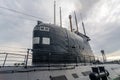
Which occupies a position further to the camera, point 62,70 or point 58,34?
point 58,34

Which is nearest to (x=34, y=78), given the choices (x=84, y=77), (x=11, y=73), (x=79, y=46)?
(x=11, y=73)

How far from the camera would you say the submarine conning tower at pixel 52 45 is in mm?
10555

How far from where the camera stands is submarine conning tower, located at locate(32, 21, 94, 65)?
416 inches

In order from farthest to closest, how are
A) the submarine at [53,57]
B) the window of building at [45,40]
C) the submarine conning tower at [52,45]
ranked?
1. the window of building at [45,40]
2. the submarine conning tower at [52,45]
3. the submarine at [53,57]

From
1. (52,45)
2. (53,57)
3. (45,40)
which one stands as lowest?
(53,57)

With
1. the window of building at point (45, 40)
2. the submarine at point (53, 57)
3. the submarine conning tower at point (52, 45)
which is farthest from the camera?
the window of building at point (45, 40)

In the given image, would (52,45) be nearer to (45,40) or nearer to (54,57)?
(45,40)

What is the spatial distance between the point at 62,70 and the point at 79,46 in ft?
15.0

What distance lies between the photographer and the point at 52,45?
36.5ft

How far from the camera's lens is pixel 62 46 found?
11.9 metres

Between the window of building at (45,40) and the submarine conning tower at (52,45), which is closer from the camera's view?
the submarine conning tower at (52,45)

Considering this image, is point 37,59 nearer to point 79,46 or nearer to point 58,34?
point 58,34

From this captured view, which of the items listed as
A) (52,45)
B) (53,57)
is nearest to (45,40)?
(52,45)

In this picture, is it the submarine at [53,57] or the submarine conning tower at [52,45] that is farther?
the submarine conning tower at [52,45]
